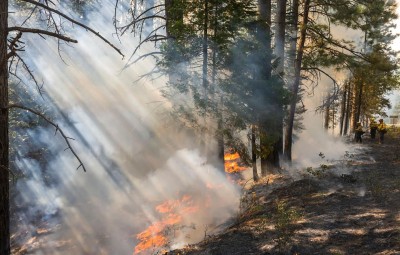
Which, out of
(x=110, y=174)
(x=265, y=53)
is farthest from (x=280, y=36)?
(x=110, y=174)

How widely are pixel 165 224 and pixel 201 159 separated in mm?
3842

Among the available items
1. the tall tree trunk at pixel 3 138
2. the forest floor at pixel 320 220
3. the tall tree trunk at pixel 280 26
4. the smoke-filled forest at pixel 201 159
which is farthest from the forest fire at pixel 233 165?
the tall tree trunk at pixel 3 138

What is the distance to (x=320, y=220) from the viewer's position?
636cm

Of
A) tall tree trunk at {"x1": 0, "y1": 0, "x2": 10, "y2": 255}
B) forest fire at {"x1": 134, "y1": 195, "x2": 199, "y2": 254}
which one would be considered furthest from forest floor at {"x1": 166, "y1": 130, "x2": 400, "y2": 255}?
tall tree trunk at {"x1": 0, "y1": 0, "x2": 10, "y2": 255}

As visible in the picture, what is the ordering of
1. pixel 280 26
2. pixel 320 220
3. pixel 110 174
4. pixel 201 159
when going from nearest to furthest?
pixel 320 220
pixel 280 26
pixel 201 159
pixel 110 174

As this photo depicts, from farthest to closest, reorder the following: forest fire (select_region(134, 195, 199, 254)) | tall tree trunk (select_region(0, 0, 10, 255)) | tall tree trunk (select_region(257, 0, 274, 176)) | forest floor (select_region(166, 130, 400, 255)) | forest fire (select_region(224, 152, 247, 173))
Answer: forest fire (select_region(224, 152, 247, 173)), tall tree trunk (select_region(257, 0, 274, 176)), forest fire (select_region(134, 195, 199, 254)), forest floor (select_region(166, 130, 400, 255)), tall tree trunk (select_region(0, 0, 10, 255))

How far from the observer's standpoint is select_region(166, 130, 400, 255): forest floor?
531 centimetres

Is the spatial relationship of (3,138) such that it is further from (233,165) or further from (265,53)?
(233,165)

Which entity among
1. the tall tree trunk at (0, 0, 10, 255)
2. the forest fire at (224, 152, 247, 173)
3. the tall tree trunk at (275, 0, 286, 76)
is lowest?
the forest fire at (224, 152, 247, 173)

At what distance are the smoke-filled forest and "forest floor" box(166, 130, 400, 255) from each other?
0.04m

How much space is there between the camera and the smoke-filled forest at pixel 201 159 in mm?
5879

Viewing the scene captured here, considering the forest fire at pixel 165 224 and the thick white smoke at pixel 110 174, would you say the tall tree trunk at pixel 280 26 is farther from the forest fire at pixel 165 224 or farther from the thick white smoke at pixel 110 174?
the forest fire at pixel 165 224

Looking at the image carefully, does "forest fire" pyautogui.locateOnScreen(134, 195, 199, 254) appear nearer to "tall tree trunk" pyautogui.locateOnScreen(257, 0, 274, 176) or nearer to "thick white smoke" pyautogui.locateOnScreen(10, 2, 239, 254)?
"thick white smoke" pyautogui.locateOnScreen(10, 2, 239, 254)

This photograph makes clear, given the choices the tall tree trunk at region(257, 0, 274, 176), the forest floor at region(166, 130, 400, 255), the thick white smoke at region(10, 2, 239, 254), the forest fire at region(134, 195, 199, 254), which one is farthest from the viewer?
the thick white smoke at region(10, 2, 239, 254)
